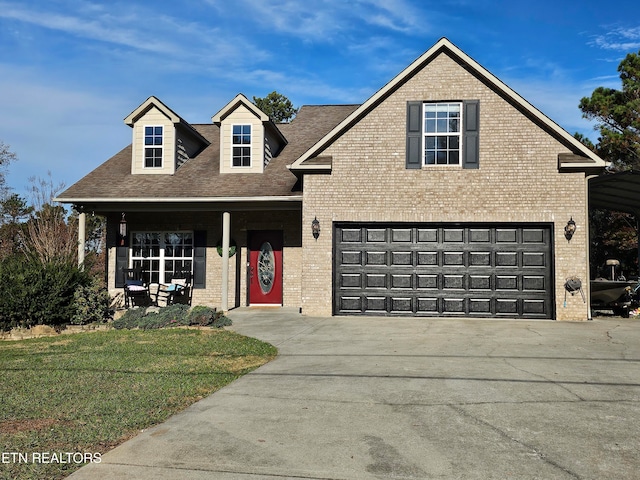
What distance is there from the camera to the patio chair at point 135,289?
15245 mm

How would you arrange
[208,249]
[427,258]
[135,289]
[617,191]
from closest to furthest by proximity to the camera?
[427,258]
[617,191]
[135,289]
[208,249]

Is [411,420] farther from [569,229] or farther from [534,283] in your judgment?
[569,229]

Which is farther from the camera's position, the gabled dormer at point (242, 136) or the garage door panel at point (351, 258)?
the gabled dormer at point (242, 136)

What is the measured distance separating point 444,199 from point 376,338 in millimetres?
4781

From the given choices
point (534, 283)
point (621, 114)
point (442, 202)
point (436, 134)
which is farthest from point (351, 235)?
point (621, 114)

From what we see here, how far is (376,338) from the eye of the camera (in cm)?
1010

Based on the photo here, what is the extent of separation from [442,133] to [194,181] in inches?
293

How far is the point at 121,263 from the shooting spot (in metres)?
16.5

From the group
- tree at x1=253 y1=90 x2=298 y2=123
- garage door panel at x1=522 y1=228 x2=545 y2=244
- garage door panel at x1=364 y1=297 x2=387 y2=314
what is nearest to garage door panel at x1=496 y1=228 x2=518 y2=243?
garage door panel at x1=522 y1=228 x2=545 y2=244

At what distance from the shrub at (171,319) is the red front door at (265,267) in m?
3.75

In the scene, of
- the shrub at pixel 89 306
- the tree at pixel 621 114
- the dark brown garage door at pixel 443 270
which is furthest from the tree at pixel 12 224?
the tree at pixel 621 114

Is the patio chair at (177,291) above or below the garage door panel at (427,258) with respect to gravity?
below

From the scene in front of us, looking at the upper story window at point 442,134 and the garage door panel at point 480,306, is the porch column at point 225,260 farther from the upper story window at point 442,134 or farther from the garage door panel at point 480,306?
the garage door panel at point 480,306

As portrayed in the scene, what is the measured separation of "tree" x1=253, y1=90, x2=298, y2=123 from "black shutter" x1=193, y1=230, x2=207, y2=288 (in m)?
28.2
